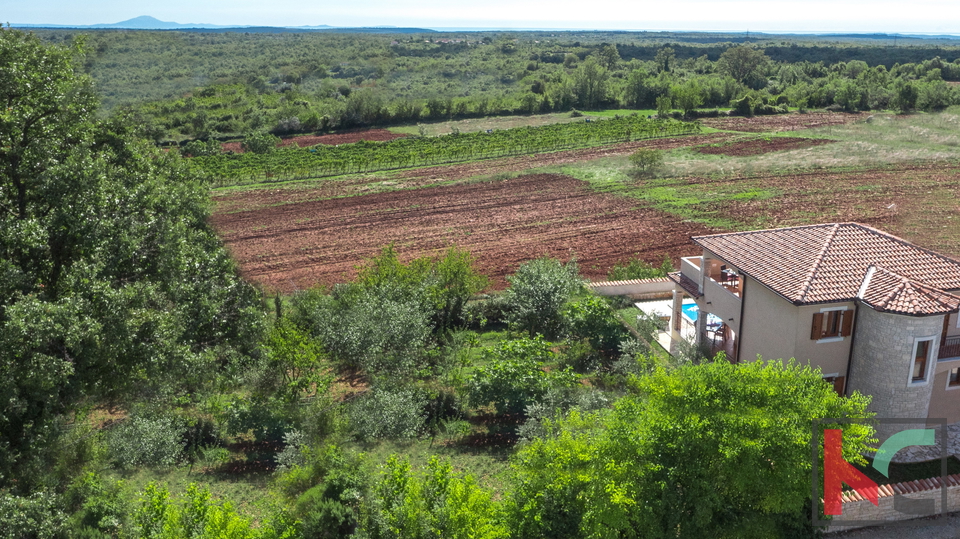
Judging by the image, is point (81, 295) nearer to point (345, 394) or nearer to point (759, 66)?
point (345, 394)

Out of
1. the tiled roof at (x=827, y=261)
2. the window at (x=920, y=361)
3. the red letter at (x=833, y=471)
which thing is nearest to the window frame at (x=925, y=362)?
the window at (x=920, y=361)

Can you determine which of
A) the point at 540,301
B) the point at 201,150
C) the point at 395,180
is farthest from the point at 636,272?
the point at 201,150

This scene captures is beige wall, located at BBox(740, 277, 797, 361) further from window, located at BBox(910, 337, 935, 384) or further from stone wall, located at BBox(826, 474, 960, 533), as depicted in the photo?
stone wall, located at BBox(826, 474, 960, 533)

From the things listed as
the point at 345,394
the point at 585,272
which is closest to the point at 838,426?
the point at 345,394

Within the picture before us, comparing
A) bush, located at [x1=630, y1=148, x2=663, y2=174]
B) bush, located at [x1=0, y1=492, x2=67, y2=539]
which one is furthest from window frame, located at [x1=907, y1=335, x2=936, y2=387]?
bush, located at [x1=630, y1=148, x2=663, y2=174]

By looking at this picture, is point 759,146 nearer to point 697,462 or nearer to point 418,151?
point 418,151
